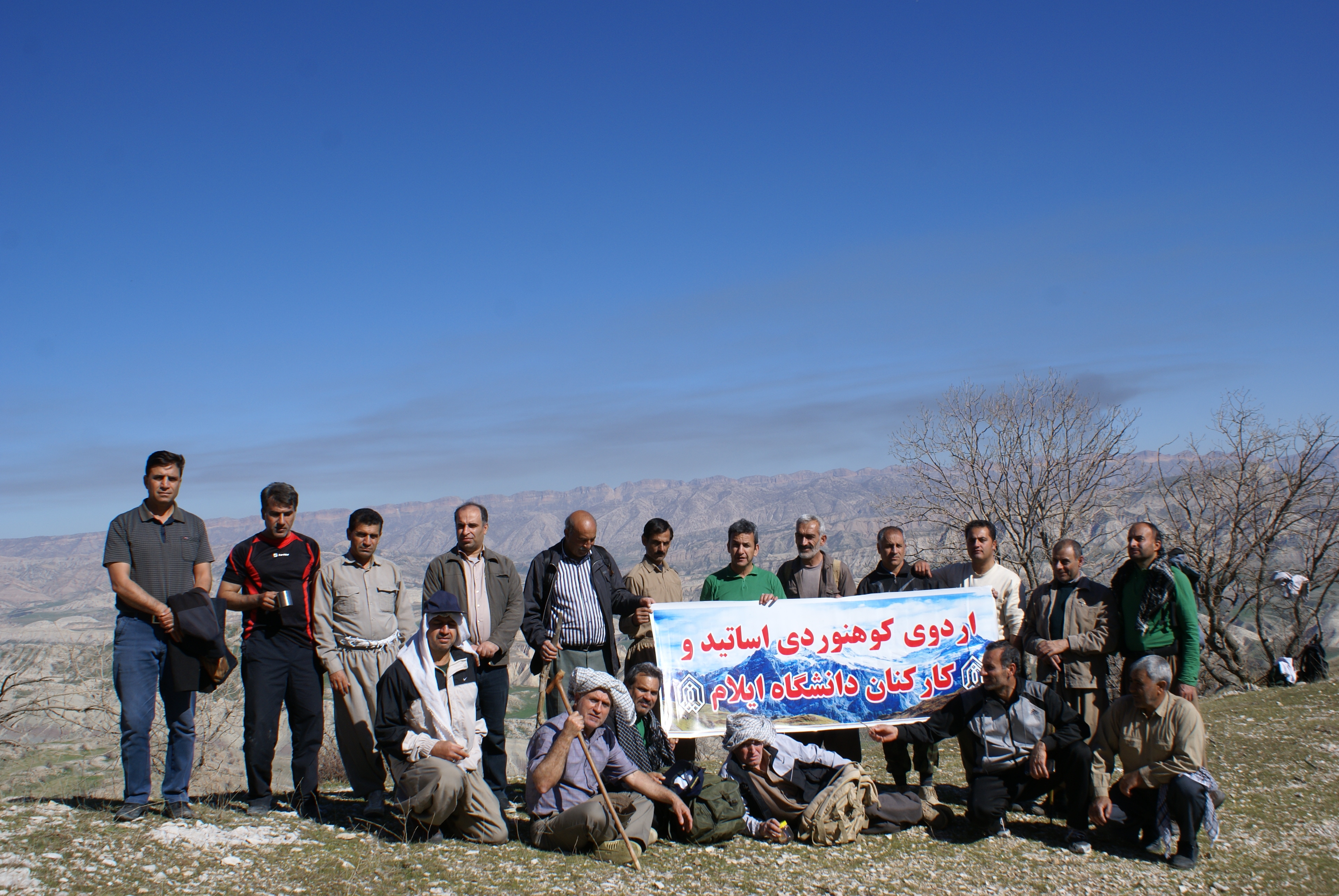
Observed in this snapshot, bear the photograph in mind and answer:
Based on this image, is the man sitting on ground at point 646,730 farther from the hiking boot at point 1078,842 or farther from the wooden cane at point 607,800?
the hiking boot at point 1078,842

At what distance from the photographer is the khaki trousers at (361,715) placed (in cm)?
650

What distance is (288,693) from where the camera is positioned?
21.2 feet

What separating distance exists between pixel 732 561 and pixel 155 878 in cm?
468

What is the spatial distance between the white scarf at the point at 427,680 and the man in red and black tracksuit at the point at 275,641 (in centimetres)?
102

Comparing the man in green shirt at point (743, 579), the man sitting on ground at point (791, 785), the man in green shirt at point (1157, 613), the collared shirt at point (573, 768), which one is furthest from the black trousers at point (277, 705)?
the man in green shirt at point (1157, 613)

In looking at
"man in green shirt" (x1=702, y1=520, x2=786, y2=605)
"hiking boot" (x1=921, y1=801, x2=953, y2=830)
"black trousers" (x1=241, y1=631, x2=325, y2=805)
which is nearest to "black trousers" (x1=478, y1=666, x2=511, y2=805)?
"black trousers" (x1=241, y1=631, x2=325, y2=805)

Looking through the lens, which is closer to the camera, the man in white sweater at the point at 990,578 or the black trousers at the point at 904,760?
the black trousers at the point at 904,760

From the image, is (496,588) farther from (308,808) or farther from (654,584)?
A: (308,808)

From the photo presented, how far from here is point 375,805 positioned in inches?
257

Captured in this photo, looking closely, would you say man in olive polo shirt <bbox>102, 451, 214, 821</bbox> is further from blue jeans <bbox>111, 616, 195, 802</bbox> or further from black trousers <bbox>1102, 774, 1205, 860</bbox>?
black trousers <bbox>1102, 774, 1205, 860</bbox>

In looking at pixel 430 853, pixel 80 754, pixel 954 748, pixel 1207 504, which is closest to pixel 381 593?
pixel 430 853

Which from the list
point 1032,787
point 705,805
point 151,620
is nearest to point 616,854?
point 705,805

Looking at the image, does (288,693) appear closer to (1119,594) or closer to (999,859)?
(999,859)

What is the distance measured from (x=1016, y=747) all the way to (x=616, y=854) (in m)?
3.04
